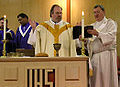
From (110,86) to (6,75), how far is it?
2439mm

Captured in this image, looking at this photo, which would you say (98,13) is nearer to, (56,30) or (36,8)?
(56,30)

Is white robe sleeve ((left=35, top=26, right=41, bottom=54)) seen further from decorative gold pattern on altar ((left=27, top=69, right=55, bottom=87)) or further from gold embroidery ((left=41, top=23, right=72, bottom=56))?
decorative gold pattern on altar ((left=27, top=69, right=55, bottom=87))

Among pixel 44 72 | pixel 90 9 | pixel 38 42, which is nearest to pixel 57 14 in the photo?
pixel 38 42

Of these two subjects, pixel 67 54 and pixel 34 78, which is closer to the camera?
pixel 34 78

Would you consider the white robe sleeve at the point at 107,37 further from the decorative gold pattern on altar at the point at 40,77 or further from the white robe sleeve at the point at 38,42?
the decorative gold pattern on altar at the point at 40,77

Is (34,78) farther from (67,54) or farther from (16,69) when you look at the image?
(67,54)

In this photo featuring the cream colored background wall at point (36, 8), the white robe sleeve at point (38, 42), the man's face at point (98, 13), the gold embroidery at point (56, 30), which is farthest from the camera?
the cream colored background wall at point (36, 8)

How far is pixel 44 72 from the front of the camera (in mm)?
3541

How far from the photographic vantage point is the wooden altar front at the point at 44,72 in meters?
3.52

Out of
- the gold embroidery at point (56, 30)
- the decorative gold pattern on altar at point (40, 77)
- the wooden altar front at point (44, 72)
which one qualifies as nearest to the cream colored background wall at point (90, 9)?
the gold embroidery at point (56, 30)

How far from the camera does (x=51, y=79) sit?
354cm

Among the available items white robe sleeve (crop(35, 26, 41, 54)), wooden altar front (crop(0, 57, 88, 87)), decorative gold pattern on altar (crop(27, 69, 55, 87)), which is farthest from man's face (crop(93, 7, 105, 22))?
decorative gold pattern on altar (crop(27, 69, 55, 87))

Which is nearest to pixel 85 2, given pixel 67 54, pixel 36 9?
pixel 36 9

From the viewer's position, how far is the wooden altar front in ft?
11.5
